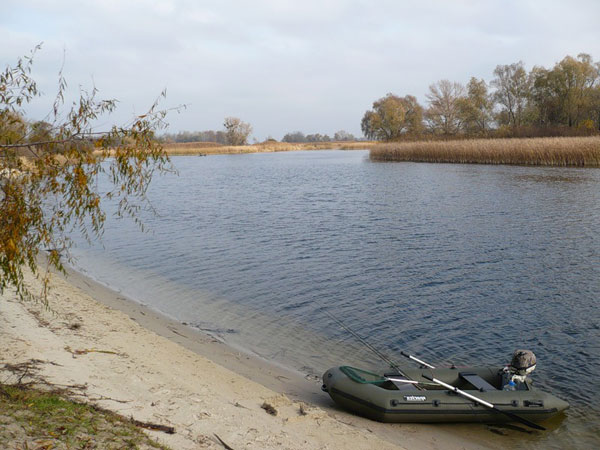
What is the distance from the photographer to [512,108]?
73312 mm

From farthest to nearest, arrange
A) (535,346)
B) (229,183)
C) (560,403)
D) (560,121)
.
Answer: (560,121), (229,183), (535,346), (560,403)

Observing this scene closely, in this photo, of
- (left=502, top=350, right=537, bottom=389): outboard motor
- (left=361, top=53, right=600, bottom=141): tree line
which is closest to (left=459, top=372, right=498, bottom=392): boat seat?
(left=502, top=350, right=537, bottom=389): outboard motor

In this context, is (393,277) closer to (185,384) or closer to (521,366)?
(521,366)

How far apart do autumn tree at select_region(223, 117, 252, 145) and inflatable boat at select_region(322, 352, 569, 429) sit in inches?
4934

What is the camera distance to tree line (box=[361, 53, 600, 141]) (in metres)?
61.8

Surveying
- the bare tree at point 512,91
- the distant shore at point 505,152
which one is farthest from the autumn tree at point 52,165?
the bare tree at point 512,91

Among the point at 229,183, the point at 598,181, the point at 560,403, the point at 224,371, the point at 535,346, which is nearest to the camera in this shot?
the point at 560,403

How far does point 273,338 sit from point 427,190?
21.3m

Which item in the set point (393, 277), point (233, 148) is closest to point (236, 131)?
point (233, 148)

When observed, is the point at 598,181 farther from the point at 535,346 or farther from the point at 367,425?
the point at 367,425

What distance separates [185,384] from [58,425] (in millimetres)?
1920

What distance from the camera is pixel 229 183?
3906cm

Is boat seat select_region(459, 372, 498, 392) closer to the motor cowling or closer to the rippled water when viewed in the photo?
the motor cowling

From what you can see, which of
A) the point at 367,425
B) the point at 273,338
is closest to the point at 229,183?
the point at 273,338
